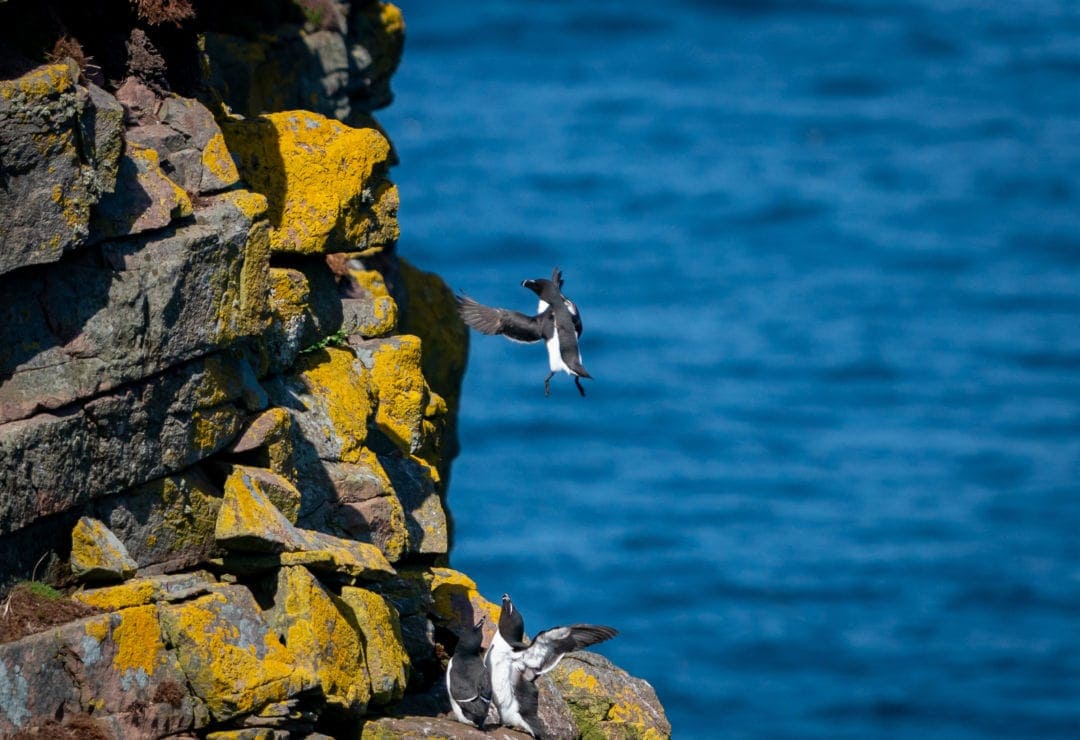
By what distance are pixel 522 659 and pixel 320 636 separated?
10.7 ft

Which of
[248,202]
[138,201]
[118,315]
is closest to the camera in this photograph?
[118,315]

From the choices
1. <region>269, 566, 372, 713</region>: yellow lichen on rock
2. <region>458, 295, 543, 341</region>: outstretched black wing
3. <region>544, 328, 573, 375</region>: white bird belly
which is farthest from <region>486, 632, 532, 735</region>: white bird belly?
<region>544, 328, 573, 375</region>: white bird belly

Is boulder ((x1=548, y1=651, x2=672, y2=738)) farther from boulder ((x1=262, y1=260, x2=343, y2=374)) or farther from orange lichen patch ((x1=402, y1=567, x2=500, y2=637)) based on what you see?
boulder ((x1=262, y1=260, x2=343, y2=374))

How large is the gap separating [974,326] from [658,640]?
4251cm

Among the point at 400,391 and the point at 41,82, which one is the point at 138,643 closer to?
the point at 41,82

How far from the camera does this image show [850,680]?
75.9 meters

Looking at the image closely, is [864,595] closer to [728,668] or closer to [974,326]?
[728,668]

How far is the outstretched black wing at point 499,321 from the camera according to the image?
23766mm

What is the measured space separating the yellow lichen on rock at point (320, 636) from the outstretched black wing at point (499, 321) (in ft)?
20.4

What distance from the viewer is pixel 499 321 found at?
23.9m

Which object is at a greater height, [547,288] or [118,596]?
[547,288]

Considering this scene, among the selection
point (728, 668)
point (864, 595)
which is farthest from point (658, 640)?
point (864, 595)

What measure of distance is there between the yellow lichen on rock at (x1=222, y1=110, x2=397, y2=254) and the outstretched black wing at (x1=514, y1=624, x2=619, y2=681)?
4.82 m

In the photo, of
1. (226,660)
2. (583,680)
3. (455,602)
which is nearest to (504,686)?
(583,680)
